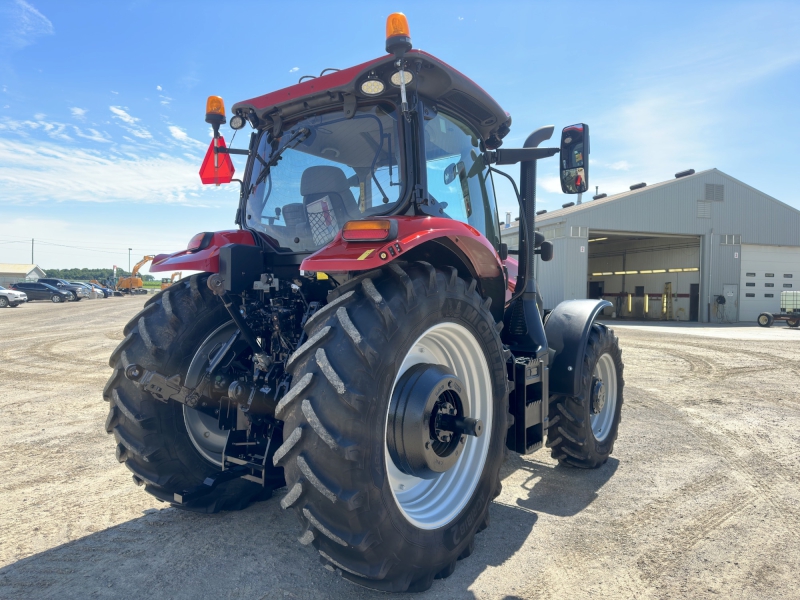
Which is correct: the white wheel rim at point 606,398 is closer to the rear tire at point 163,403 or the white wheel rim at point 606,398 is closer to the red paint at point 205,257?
the rear tire at point 163,403

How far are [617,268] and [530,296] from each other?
3320 cm

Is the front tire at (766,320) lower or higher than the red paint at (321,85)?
lower

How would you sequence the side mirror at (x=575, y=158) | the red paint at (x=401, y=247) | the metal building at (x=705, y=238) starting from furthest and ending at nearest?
1. the metal building at (x=705, y=238)
2. the side mirror at (x=575, y=158)
3. the red paint at (x=401, y=247)

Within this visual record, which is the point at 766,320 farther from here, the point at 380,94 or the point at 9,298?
the point at 9,298

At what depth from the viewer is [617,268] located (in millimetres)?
34469

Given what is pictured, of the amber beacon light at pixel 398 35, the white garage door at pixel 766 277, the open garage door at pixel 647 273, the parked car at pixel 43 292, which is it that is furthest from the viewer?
the parked car at pixel 43 292

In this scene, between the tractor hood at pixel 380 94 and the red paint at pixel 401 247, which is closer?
the red paint at pixel 401 247

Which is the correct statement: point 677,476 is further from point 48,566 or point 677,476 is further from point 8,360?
point 8,360

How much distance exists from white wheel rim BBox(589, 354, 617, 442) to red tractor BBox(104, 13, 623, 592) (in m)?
0.82

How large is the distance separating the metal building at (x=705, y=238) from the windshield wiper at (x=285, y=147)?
77.4ft

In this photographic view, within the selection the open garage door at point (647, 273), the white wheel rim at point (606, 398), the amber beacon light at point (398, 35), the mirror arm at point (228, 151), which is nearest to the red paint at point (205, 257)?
the mirror arm at point (228, 151)

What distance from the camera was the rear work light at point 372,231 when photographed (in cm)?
239

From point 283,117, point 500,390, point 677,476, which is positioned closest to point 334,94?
point 283,117

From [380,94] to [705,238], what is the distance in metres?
28.5
